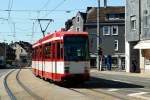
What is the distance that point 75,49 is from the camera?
29.2 m

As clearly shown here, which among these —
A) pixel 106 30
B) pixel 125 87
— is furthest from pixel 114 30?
pixel 125 87

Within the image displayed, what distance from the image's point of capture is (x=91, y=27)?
100562mm

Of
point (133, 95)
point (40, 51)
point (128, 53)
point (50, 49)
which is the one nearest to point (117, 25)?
point (128, 53)

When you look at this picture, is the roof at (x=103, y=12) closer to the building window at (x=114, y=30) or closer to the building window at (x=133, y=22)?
the building window at (x=114, y=30)

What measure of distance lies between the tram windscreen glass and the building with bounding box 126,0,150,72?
85.2ft

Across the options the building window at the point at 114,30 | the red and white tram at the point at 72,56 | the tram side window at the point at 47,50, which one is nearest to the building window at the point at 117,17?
the building window at the point at 114,30

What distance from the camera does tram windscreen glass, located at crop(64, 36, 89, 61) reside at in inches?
1147

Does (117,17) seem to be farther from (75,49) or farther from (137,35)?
(75,49)

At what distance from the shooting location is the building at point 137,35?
185ft

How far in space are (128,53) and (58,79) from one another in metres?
33.2

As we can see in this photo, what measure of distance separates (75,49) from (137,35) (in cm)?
3105

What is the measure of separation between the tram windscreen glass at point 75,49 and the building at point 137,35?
25977 mm

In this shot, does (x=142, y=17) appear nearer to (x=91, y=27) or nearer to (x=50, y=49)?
(x=50, y=49)

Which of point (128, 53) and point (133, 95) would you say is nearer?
point (133, 95)
